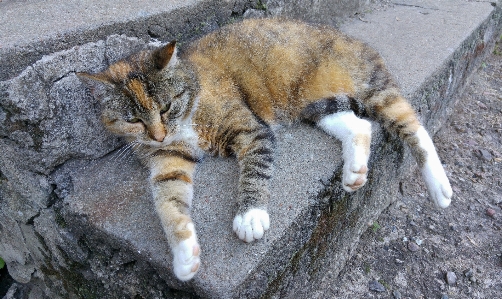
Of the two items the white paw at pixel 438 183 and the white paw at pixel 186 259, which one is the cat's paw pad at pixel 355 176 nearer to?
the white paw at pixel 438 183

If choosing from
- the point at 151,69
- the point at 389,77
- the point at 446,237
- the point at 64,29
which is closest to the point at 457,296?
the point at 446,237

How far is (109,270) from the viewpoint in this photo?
1.80 metres

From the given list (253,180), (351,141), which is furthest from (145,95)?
(351,141)

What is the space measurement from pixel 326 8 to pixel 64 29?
2194 mm

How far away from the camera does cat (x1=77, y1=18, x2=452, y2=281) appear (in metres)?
1.72

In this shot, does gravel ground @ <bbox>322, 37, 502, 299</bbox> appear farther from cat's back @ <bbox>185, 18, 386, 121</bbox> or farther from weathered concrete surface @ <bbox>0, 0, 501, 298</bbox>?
cat's back @ <bbox>185, 18, 386, 121</bbox>

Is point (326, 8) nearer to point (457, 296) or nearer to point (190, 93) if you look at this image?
point (190, 93)

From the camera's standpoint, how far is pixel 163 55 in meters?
1.71

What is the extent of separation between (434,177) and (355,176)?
521 mm

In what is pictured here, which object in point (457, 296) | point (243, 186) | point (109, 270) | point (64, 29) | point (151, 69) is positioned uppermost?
point (64, 29)

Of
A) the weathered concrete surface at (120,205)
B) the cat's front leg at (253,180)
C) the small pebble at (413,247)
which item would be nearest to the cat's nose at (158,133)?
the weathered concrete surface at (120,205)

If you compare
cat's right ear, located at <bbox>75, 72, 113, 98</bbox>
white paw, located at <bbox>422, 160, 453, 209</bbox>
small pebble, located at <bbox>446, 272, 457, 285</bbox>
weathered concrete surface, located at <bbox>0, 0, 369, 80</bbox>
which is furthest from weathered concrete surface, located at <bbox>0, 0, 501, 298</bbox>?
small pebble, located at <bbox>446, 272, 457, 285</bbox>

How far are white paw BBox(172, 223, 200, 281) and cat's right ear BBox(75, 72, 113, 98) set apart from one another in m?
0.77

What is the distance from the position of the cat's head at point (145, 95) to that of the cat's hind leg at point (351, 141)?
74 centimetres
